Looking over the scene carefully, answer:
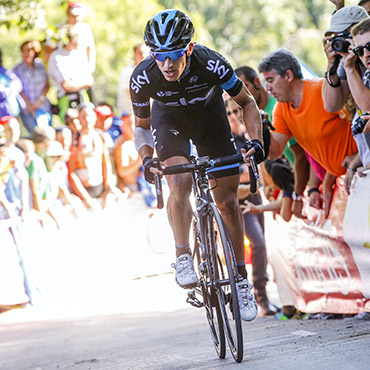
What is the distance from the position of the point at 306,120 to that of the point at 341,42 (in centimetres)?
135

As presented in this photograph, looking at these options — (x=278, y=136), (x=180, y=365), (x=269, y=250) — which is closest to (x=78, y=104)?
(x=269, y=250)

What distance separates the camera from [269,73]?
760 centimetres

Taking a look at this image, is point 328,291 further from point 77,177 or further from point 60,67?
point 60,67

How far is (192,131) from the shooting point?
6.11 metres

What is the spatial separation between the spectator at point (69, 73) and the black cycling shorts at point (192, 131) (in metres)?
7.68

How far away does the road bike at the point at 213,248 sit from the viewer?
17.9 feet

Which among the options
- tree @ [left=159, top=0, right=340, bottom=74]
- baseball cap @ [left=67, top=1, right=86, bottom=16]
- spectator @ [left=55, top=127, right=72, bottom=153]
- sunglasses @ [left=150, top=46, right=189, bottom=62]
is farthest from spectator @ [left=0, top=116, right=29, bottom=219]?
tree @ [left=159, top=0, right=340, bottom=74]

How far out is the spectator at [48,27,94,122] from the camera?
1350 centimetres

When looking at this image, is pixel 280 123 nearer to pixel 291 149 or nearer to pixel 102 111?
pixel 291 149

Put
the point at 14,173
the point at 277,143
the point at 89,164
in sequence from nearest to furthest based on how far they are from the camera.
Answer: the point at 277,143 < the point at 14,173 < the point at 89,164

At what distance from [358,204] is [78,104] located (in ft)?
25.2

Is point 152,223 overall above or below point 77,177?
below

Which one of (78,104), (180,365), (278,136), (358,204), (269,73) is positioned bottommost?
(180,365)

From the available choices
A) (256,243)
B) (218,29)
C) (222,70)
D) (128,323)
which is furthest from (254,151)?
(218,29)
